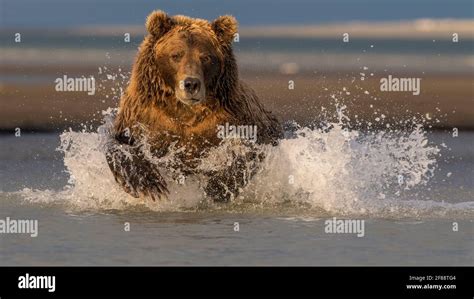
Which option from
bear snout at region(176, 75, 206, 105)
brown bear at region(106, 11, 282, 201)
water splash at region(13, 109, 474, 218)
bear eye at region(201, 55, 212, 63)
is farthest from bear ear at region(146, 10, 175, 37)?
water splash at region(13, 109, 474, 218)

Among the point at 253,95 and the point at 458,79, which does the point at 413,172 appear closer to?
the point at 253,95

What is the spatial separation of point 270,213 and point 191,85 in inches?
49.9

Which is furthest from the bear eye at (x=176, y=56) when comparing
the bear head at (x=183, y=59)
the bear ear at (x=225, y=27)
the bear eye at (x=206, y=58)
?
the bear ear at (x=225, y=27)

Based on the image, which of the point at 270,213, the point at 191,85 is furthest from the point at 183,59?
the point at 270,213

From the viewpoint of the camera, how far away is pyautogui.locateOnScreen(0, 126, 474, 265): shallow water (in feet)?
34.1

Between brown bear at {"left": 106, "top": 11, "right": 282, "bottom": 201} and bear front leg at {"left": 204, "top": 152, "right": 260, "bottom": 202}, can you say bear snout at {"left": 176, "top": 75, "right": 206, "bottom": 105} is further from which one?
bear front leg at {"left": 204, "top": 152, "right": 260, "bottom": 202}

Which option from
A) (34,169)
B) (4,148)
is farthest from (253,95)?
(4,148)

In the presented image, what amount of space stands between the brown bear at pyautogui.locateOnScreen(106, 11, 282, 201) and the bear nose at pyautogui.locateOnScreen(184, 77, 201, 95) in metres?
0.22

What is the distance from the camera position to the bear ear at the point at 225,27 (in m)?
12.5

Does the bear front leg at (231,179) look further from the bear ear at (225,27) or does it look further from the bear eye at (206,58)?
the bear ear at (225,27)

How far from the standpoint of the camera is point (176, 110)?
12.4m

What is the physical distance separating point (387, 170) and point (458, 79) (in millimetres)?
14998

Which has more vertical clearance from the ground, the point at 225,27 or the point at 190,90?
the point at 225,27

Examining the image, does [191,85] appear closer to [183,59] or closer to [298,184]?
[183,59]
